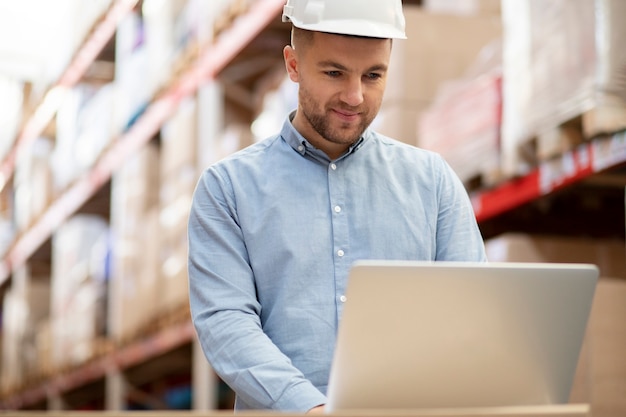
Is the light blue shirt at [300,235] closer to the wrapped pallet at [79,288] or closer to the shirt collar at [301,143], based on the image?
the shirt collar at [301,143]

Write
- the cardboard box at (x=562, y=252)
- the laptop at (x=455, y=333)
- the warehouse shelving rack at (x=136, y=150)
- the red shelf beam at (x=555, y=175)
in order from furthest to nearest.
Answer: the cardboard box at (x=562, y=252), the warehouse shelving rack at (x=136, y=150), the red shelf beam at (x=555, y=175), the laptop at (x=455, y=333)

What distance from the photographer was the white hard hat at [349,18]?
6.63 feet

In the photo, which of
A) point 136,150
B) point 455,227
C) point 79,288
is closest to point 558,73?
point 455,227

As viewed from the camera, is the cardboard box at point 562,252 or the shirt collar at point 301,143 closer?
the shirt collar at point 301,143

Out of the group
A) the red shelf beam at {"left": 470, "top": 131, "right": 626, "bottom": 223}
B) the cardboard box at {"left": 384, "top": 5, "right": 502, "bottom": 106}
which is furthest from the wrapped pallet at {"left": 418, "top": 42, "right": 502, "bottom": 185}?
the cardboard box at {"left": 384, "top": 5, "right": 502, "bottom": 106}

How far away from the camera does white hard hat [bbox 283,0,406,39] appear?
2.02 metres

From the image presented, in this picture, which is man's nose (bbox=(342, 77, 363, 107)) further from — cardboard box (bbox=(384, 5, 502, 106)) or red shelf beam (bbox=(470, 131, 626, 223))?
cardboard box (bbox=(384, 5, 502, 106))

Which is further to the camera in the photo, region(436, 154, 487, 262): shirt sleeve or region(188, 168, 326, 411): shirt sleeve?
region(436, 154, 487, 262): shirt sleeve

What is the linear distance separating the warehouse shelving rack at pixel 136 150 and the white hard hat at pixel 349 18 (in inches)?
62.0

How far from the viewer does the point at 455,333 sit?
1.57m

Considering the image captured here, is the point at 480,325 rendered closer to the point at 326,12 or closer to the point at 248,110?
the point at 326,12

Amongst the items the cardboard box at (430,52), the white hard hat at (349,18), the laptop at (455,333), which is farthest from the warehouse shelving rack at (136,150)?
the laptop at (455,333)

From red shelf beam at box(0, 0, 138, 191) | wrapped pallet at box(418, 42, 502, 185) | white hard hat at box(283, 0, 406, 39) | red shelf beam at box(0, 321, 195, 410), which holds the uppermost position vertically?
red shelf beam at box(0, 0, 138, 191)

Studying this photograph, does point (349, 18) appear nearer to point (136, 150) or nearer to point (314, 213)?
point (314, 213)
